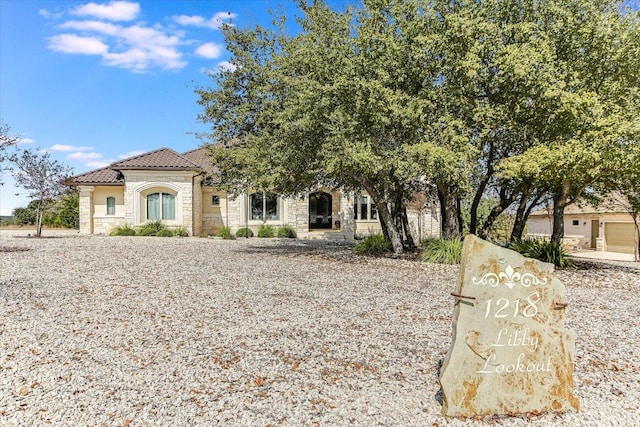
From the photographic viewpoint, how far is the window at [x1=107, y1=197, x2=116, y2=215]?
944 inches

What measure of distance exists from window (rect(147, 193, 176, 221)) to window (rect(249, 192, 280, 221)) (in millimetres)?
4446

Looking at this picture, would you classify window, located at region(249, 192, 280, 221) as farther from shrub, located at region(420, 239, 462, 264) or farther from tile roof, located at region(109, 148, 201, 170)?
shrub, located at region(420, 239, 462, 264)

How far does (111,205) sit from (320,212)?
505 inches

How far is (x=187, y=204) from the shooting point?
898 inches

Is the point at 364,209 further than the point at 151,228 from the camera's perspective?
Yes

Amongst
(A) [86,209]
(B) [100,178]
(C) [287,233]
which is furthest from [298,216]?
(A) [86,209]

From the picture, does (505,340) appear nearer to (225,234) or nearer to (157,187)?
(225,234)

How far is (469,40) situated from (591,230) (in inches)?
1018

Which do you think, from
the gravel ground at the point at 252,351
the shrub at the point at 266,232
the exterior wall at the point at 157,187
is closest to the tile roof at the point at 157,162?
the exterior wall at the point at 157,187

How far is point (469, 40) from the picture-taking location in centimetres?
1018

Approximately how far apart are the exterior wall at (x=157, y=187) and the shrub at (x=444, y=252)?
14.6 m

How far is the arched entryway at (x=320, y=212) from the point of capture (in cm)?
2695

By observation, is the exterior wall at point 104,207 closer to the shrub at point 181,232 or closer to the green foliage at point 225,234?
the shrub at point 181,232

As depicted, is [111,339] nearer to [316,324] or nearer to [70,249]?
[316,324]
